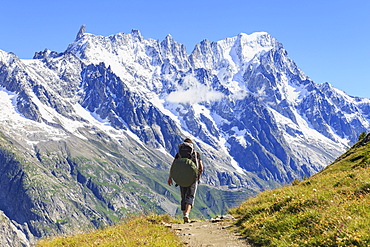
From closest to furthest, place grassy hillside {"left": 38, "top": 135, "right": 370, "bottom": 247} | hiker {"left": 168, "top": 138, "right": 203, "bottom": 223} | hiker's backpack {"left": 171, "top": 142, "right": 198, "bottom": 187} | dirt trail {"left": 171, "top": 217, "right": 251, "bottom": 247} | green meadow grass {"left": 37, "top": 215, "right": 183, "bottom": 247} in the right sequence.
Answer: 1. grassy hillside {"left": 38, "top": 135, "right": 370, "bottom": 247}
2. green meadow grass {"left": 37, "top": 215, "right": 183, "bottom": 247}
3. dirt trail {"left": 171, "top": 217, "right": 251, "bottom": 247}
4. hiker's backpack {"left": 171, "top": 142, "right": 198, "bottom": 187}
5. hiker {"left": 168, "top": 138, "right": 203, "bottom": 223}

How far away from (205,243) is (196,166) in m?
5.53

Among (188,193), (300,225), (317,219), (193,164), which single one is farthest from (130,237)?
(317,219)

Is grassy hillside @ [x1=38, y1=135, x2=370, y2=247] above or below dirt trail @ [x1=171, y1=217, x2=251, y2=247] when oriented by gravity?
above

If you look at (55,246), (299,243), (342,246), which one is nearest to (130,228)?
(55,246)

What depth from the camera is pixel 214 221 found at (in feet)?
64.0

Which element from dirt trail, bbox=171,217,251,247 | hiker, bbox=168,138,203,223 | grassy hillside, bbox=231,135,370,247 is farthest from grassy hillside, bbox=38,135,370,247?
hiker, bbox=168,138,203,223

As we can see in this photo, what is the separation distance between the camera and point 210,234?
15898 mm

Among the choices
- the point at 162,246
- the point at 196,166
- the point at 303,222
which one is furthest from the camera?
the point at 196,166

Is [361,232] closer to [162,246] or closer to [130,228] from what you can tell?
[162,246]

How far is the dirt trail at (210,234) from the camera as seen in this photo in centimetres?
1370

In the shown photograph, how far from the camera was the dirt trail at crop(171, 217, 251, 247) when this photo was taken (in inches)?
539

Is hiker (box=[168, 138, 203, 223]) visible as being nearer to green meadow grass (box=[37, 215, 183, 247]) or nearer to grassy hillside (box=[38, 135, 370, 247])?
green meadow grass (box=[37, 215, 183, 247])

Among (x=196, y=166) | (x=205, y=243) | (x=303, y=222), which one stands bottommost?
(x=205, y=243)

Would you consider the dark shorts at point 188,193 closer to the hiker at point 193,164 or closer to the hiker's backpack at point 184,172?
the hiker at point 193,164
